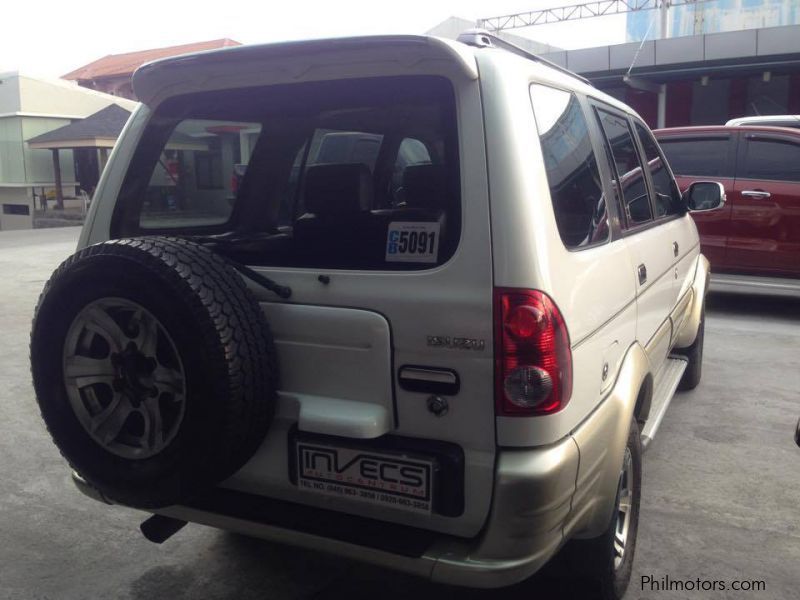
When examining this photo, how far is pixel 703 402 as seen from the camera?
5.03 metres

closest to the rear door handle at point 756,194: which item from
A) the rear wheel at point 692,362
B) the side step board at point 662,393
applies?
the rear wheel at point 692,362

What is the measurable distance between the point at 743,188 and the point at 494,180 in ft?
19.7

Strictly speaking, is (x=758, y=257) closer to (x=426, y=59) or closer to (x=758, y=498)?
(x=758, y=498)

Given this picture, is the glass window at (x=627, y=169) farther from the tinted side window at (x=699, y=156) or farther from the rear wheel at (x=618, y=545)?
the tinted side window at (x=699, y=156)

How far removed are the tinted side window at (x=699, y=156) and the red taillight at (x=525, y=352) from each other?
19.9ft

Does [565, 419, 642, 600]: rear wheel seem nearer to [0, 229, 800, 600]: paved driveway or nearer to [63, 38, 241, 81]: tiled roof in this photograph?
[0, 229, 800, 600]: paved driveway

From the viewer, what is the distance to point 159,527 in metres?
2.67

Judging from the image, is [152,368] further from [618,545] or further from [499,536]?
[618,545]

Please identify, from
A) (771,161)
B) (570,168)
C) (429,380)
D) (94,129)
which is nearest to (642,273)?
(570,168)

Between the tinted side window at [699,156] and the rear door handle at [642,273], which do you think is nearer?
the rear door handle at [642,273]

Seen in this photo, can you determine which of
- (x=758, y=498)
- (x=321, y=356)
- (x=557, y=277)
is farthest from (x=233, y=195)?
(x=758, y=498)

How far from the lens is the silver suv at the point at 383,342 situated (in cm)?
213

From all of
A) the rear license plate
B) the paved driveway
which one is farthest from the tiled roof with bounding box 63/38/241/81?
the rear license plate

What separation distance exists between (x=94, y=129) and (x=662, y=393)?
98.3ft
